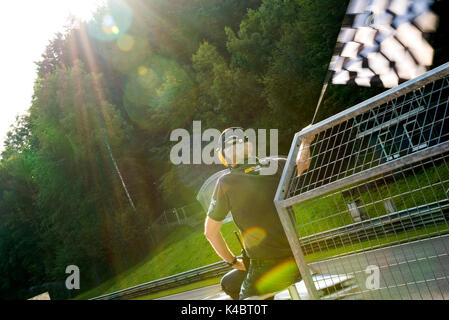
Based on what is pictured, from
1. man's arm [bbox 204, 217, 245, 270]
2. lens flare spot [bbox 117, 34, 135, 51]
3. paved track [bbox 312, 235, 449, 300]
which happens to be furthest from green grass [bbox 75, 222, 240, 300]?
lens flare spot [bbox 117, 34, 135, 51]

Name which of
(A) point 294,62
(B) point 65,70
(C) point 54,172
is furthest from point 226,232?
(B) point 65,70

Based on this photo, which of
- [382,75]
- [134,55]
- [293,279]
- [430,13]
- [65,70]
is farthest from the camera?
[134,55]

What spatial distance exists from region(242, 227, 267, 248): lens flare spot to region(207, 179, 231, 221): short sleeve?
0.26 m

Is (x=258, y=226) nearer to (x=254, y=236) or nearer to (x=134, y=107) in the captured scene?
(x=254, y=236)

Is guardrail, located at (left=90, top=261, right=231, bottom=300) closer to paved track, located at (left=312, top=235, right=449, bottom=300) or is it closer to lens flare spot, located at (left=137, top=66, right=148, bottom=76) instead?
paved track, located at (left=312, top=235, right=449, bottom=300)

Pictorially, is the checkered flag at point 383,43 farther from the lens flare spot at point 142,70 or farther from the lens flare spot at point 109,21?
the lens flare spot at point 109,21

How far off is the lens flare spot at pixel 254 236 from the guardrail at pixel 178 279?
32.6 ft

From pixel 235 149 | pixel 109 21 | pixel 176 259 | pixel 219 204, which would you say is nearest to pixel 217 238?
pixel 219 204

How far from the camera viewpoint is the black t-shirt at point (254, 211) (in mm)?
3344

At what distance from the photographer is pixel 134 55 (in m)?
48.7

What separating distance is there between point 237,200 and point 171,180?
37.2 meters

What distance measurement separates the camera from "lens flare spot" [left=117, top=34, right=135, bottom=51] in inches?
1933

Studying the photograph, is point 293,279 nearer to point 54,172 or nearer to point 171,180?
point 171,180

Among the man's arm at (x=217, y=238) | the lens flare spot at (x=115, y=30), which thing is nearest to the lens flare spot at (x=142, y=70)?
the lens flare spot at (x=115, y=30)
